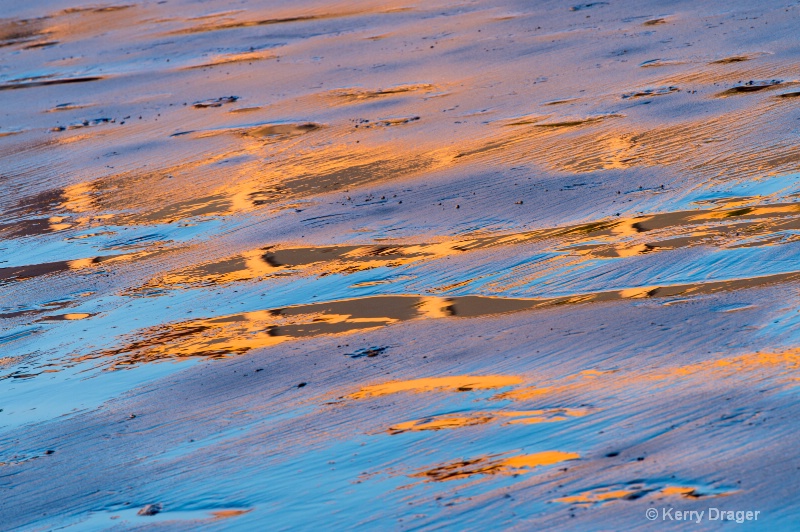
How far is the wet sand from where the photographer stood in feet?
10.8

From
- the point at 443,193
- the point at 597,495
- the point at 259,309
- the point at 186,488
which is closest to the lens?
the point at 597,495

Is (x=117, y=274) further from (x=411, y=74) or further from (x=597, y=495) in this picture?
(x=411, y=74)

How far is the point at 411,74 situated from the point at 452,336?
4.91m

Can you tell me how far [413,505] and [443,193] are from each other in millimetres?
3073

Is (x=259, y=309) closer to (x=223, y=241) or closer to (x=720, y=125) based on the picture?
(x=223, y=241)

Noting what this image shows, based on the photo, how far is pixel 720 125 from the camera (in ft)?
21.1

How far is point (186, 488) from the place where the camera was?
3455mm

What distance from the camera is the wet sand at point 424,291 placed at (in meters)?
3.31

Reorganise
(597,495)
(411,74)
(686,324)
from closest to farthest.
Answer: (597,495)
(686,324)
(411,74)

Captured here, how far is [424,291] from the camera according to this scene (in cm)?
479

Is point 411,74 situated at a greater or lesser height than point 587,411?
greater

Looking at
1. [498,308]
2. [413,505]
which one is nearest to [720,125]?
[498,308]

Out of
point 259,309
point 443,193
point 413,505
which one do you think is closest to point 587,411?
point 413,505

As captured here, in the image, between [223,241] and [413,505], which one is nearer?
[413,505]
